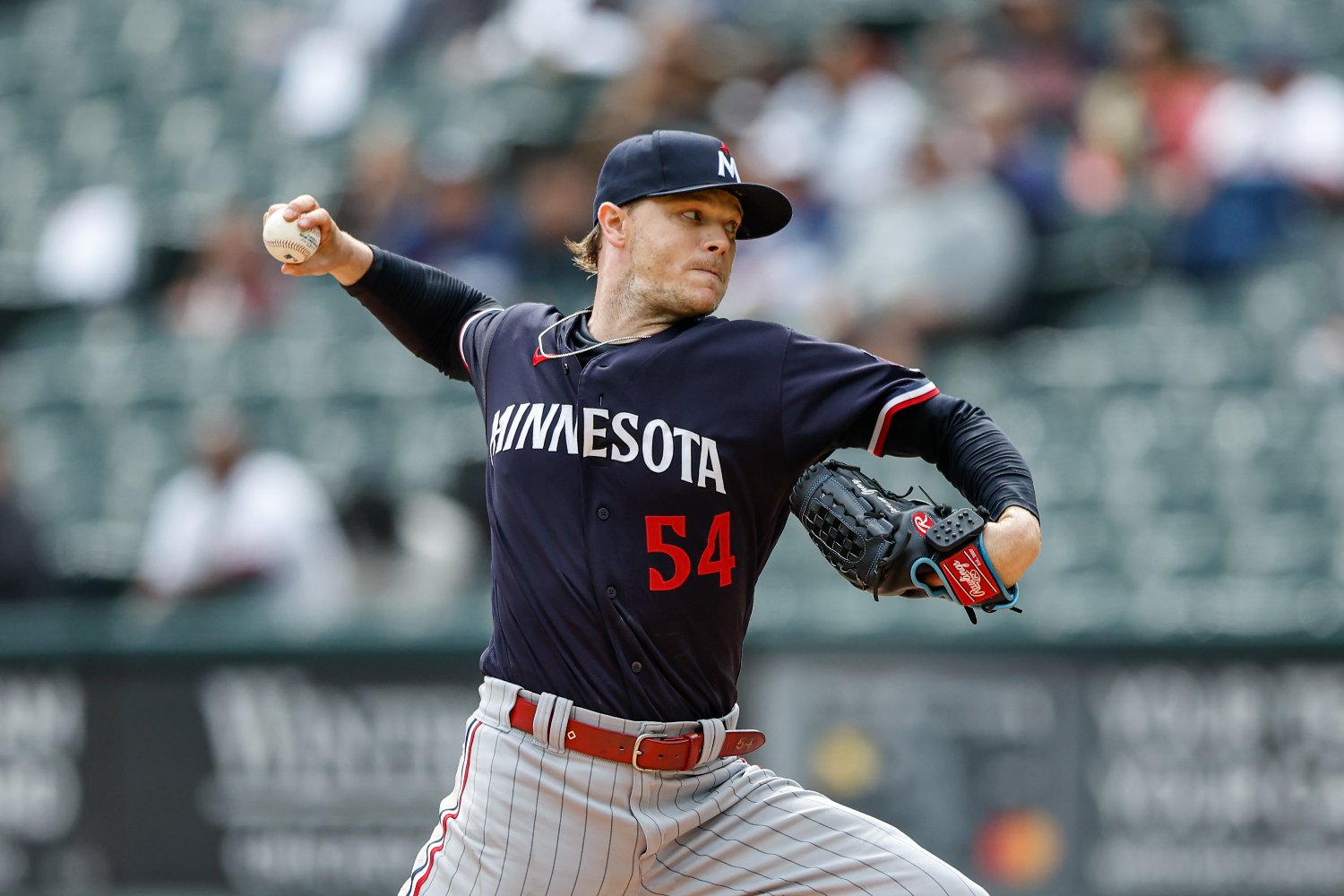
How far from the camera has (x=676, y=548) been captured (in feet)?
11.3

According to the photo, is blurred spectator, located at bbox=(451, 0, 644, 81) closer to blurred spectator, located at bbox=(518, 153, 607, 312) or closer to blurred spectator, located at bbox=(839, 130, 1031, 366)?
blurred spectator, located at bbox=(518, 153, 607, 312)

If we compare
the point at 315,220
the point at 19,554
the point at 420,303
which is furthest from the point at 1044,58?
the point at 315,220

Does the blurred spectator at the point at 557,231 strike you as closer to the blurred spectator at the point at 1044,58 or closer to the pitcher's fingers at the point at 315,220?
the blurred spectator at the point at 1044,58

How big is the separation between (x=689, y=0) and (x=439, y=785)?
5.11 m

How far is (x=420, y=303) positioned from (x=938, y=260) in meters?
4.70

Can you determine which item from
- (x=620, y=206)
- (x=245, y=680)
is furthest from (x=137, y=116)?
(x=620, y=206)

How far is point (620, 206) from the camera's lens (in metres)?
3.57

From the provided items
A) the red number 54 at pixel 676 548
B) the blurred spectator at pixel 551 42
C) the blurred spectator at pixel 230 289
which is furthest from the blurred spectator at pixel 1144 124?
the red number 54 at pixel 676 548

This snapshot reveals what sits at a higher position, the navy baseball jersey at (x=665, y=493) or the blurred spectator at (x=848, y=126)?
the blurred spectator at (x=848, y=126)

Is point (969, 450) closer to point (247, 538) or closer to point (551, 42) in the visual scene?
point (247, 538)

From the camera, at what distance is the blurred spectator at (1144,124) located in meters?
8.64

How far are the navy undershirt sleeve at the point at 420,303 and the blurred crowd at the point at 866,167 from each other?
4.31 meters

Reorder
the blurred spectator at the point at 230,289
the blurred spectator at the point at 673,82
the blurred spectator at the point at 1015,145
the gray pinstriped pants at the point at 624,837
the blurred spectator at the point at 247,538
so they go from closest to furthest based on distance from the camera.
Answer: the gray pinstriped pants at the point at 624,837, the blurred spectator at the point at 247,538, the blurred spectator at the point at 1015,145, the blurred spectator at the point at 673,82, the blurred spectator at the point at 230,289

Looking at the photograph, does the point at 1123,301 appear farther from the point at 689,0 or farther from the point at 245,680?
the point at 245,680
